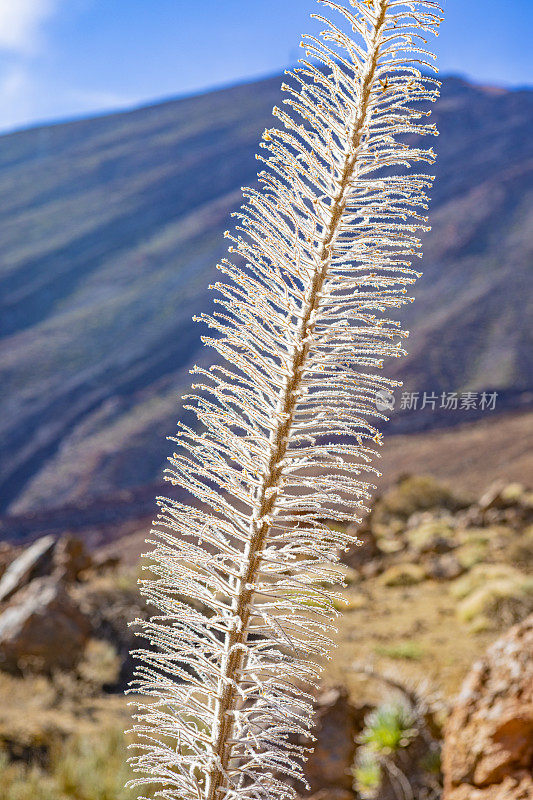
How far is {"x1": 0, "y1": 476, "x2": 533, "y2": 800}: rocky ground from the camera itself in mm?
3432

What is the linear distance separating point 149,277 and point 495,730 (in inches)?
1963

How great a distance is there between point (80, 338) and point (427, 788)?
4115 cm

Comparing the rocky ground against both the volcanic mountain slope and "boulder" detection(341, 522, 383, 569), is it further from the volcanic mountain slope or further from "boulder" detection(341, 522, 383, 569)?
the volcanic mountain slope

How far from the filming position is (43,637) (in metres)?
8.84

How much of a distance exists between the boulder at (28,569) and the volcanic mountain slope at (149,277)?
50.6 ft

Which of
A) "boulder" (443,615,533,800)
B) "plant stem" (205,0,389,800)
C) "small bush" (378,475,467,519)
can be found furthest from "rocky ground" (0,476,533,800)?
"small bush" (378,475,467,519)

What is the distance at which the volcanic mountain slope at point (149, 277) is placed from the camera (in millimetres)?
33750

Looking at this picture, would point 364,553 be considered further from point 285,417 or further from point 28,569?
point 285,417

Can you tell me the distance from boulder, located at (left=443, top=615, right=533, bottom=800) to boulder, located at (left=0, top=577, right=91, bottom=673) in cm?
669

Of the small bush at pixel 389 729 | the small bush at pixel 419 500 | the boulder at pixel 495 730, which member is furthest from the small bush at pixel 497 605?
the small bush at pixel 419 500

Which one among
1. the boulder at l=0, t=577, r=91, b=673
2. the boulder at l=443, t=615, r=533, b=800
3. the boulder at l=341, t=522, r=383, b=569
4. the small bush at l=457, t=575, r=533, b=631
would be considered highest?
the boulder at l=341, t=522, r=383, b=569

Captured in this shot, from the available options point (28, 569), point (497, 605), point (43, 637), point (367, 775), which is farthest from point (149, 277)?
point (367, 775)

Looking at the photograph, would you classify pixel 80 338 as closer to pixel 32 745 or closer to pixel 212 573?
pixel 32 745

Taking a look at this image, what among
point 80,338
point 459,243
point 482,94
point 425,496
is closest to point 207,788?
point 425,496
